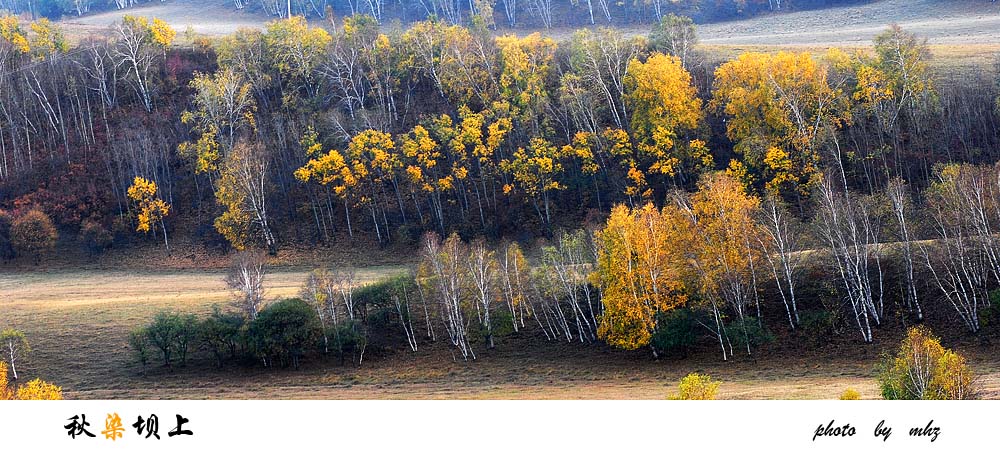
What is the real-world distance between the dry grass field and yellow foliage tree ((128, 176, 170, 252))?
72.3 ft

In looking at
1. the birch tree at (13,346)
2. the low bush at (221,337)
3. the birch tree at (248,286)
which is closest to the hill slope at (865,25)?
the birch tree at (248,286)

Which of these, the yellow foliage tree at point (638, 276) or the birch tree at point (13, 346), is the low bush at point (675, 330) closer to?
the yellow foliage tree at point (638, 276)

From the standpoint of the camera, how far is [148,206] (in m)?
93.6

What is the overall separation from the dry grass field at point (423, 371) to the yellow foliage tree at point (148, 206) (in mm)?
22044

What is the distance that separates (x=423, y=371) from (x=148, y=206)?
49.1 metres

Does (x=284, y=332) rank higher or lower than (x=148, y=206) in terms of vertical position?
lower

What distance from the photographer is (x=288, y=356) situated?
198 feet

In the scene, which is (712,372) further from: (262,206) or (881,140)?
(262,206)

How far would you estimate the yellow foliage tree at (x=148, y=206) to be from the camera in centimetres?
9225

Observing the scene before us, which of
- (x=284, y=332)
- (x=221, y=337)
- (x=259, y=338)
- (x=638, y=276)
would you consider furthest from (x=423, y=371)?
(x=638, y=276)

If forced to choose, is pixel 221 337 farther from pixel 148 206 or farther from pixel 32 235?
pixel 32 235

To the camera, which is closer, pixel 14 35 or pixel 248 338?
pixel 248 338

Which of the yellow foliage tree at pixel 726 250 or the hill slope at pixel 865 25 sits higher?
the hill slope at pixel 865 25

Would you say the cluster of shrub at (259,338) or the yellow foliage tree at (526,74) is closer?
the cluster of shrub at (259,338)
